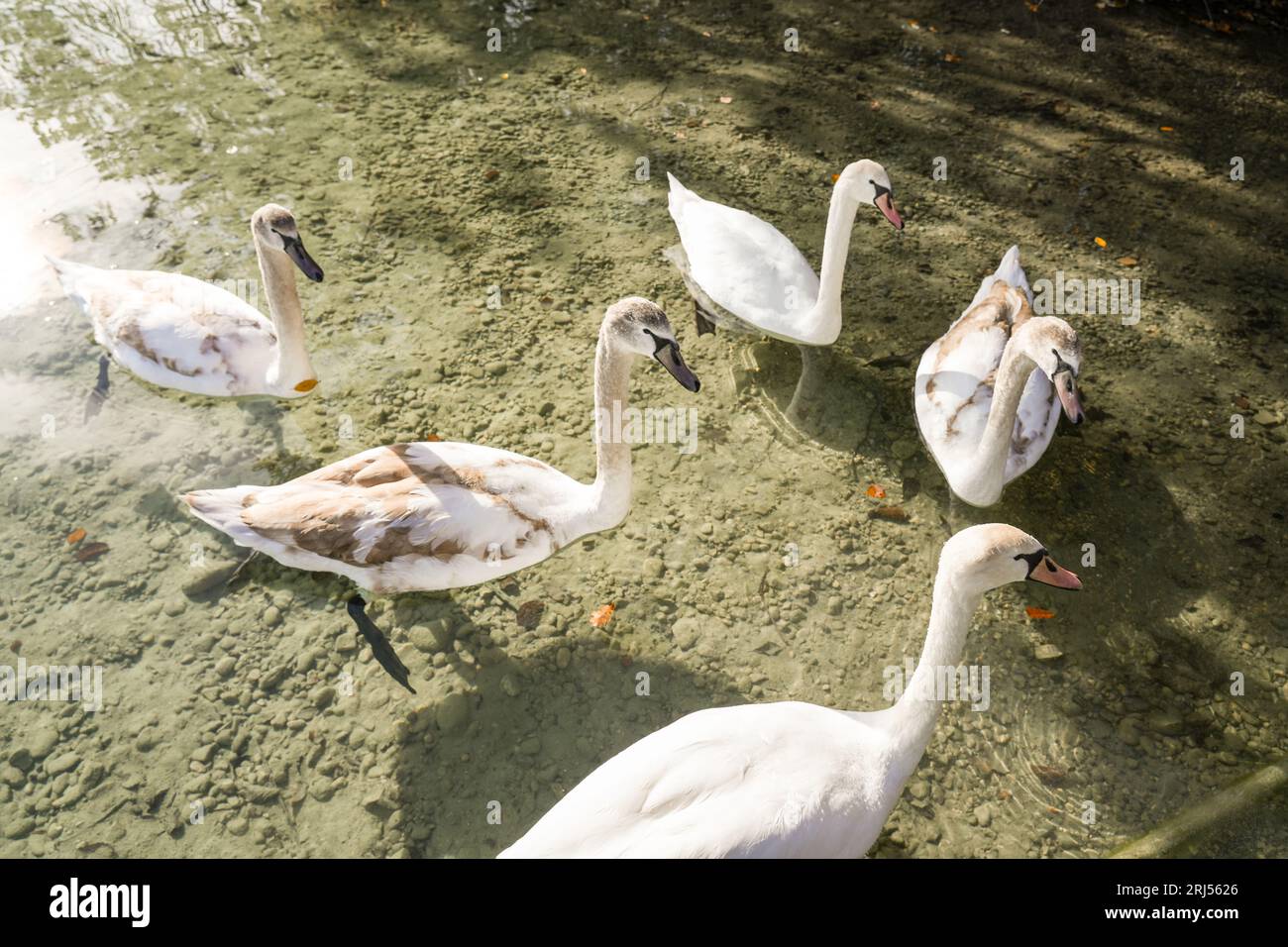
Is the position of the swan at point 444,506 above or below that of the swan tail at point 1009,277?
below

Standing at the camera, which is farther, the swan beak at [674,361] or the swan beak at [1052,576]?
the swan beak at [674,361]

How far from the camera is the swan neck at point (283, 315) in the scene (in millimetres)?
4527

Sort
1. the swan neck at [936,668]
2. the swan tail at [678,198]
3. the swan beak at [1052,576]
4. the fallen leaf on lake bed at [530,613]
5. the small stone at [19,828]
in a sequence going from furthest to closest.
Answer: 1. the swan tail at [678,198]
2. the fallen leaf on lake bed at [530,613]
3. the small stone at [19,828]
4. the swan beak at [1052,576]
5. the swan neck at [936,668]

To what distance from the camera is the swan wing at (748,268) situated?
5.01m

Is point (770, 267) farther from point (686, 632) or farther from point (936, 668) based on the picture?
point (936, 668)

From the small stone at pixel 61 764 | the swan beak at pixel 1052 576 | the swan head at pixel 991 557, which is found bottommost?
the small stone at pixel 61 764

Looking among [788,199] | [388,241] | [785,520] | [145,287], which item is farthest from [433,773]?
[788,199]

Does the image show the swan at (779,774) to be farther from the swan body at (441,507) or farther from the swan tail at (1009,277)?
the swan tail at (1009,277)

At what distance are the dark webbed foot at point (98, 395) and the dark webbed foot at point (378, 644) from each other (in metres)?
2.31

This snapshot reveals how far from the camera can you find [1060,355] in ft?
12.8

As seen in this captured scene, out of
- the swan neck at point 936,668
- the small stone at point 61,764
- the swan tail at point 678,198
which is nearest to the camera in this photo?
the swan neck at point 936,668

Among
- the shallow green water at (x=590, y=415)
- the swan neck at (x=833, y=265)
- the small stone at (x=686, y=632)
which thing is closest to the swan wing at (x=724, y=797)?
the shallow green water at (x=590, y=415)

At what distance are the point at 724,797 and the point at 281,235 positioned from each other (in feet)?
11.9

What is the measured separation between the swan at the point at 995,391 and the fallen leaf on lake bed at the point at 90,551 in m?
4.40
